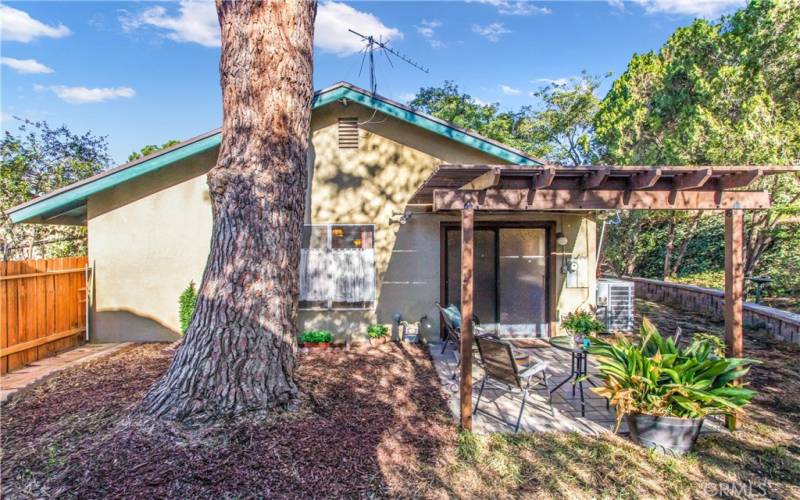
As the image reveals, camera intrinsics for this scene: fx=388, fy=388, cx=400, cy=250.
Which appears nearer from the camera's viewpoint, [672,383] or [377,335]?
[672,383]

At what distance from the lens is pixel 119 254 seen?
696 cm

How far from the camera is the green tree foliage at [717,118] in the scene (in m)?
8.88

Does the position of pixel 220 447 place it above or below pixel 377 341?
above

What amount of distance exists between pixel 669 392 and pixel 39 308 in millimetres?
8184

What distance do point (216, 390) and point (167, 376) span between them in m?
0.58

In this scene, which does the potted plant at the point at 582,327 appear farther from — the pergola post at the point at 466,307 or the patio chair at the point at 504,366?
the pergola post at the point at 466,307

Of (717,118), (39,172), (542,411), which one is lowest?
(542,411)

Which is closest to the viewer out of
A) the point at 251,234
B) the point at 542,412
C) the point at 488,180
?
the point at 251,234

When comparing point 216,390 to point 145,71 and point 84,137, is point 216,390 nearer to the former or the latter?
point 145,71

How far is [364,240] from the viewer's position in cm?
723

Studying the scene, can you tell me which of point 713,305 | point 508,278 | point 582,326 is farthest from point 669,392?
point 713,305

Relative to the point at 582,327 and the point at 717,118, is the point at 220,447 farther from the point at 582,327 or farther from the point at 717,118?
the point at 717,118

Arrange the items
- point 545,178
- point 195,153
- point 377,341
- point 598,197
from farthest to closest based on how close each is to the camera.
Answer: point 377,341 → point 195,153 → point 598,197 → point 545,178

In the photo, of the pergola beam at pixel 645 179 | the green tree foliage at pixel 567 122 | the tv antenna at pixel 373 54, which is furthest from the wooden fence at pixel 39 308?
the green tree foliage at pixel 567 122
